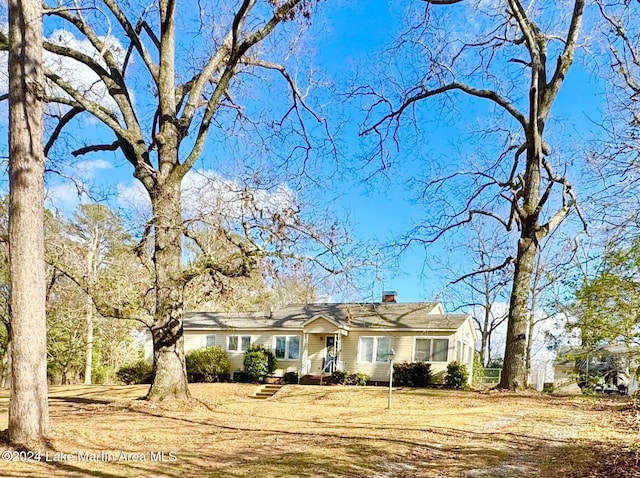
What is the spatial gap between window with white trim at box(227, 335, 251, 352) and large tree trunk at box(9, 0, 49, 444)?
18177 millimetres

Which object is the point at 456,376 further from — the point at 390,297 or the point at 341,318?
the point at 390,297

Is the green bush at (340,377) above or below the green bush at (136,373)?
above

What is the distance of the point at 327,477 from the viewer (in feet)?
19.4

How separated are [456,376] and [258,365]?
334 inches

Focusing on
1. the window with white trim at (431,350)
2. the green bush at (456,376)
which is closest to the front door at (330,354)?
the window with white trim at (431,350)

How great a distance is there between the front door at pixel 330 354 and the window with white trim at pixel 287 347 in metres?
1.37

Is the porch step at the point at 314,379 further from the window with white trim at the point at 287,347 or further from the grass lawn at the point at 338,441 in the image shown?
the grass lawn at the point at 338,441

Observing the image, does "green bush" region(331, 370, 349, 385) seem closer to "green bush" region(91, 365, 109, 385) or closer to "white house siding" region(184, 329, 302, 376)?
"white house siding" region(184, 329, 302, 376)

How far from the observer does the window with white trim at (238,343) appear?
25.2 meters

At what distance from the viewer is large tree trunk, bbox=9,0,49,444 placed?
22.9 ft

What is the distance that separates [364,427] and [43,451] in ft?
18.0

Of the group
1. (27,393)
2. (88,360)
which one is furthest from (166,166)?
(88,360)

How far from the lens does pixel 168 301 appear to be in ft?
41.6

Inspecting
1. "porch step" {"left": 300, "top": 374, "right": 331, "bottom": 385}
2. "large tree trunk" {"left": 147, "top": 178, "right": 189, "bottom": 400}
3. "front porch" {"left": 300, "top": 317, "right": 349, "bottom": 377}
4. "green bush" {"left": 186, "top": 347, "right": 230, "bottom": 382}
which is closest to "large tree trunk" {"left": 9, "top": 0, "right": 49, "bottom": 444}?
"large tree trunk" {"left": 147, "top": 178, "right": 189, "bottom": 400}
